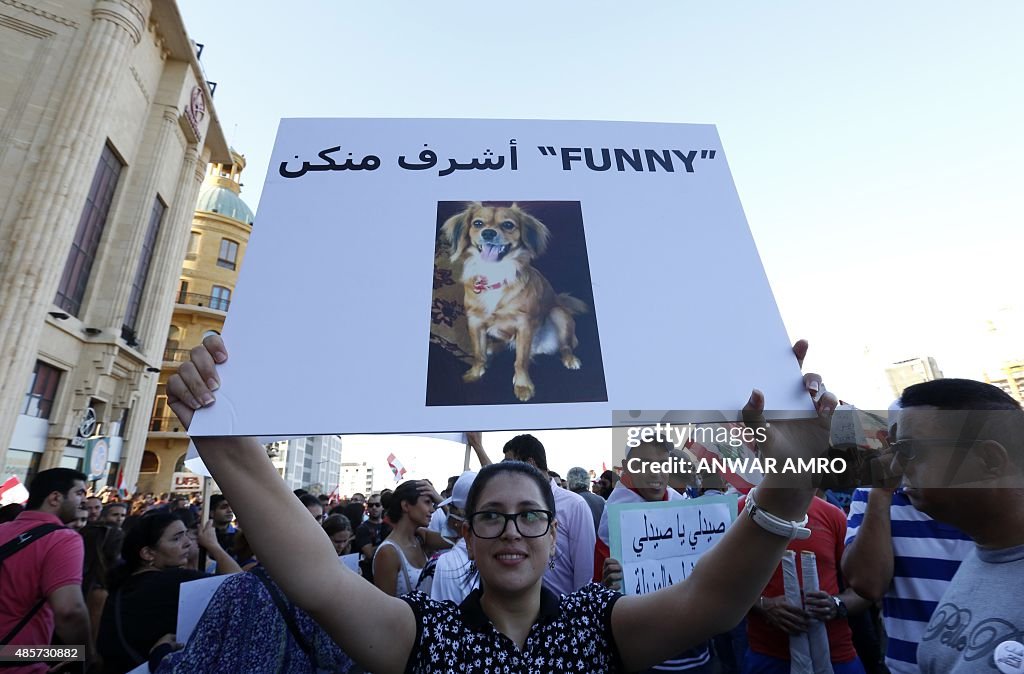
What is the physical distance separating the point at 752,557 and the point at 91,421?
70.4 ft

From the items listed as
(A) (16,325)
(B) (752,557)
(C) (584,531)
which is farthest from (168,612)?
(A) (16,325)

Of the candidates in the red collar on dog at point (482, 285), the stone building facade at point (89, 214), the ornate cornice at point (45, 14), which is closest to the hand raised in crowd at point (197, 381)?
the red collar on dog at point (482, 285)

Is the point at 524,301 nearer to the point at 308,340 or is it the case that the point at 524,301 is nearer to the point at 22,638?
the point at 308,340

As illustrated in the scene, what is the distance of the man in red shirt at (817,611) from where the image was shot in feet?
9.00

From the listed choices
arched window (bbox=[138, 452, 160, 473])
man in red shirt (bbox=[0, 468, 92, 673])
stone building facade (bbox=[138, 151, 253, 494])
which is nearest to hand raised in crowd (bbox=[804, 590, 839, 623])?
man in red shirt (bbox=[0, 468, 92, 673])

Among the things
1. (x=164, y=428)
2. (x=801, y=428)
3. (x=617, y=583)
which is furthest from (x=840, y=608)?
(x=164, y=428)

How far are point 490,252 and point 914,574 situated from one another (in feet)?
7.32

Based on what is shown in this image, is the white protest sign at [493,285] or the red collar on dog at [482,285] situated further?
the red collar on dog at [482,285]

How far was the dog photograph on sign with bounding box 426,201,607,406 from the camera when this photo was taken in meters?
1.30

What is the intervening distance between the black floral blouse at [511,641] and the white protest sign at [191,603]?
5.52ft

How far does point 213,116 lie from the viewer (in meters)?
24.1

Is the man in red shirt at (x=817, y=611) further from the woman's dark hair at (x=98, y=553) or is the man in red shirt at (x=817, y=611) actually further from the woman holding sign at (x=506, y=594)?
the woman's dark hair at (x=98, y=553)

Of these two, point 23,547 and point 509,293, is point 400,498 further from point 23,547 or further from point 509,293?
point 509,293

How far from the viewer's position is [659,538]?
2.94 m
